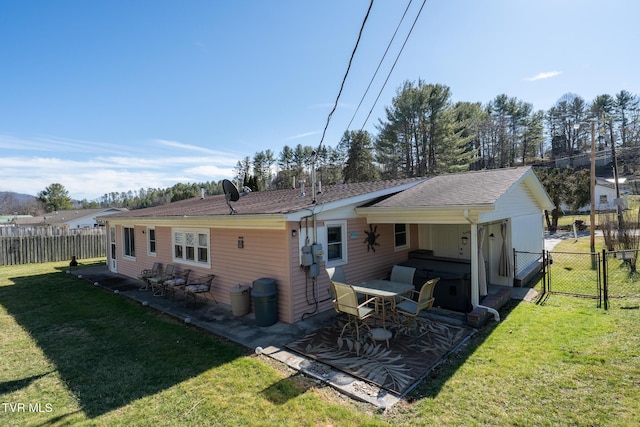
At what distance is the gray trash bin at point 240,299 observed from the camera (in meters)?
7.23

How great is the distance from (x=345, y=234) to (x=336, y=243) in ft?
1.12

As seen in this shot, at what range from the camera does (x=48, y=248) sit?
18.3 m

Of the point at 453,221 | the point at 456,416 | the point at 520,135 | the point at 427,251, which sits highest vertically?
the point at 520,135

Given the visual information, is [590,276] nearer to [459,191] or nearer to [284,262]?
[459,191]

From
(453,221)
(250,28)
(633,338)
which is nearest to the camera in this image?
(633,338)

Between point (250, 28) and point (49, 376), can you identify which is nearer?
point (49, 376)

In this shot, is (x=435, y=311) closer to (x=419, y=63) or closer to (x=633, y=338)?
(x=633, y=338)

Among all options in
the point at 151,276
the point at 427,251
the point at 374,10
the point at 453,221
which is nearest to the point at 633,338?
the point at 453,221

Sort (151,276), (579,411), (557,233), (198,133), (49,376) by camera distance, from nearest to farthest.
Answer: (579,411) < (49,376) < (151,276) < (198,133) < (557,233)

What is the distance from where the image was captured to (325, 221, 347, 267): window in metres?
7.56

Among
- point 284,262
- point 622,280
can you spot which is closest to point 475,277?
point 284,262

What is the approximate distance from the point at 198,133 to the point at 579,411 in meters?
20.1

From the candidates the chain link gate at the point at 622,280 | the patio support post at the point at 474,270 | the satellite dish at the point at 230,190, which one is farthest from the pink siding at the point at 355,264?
the chain link gate at the point at 622,280

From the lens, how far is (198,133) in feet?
63.4
